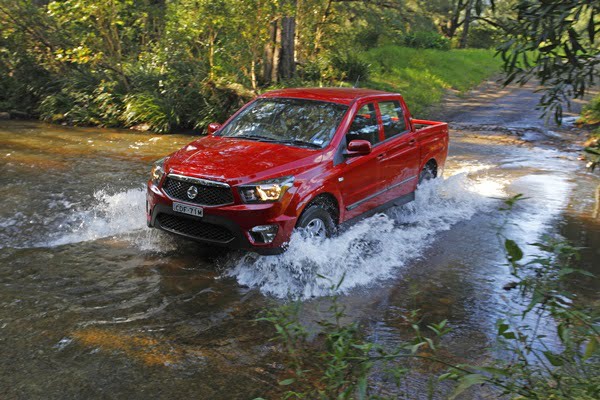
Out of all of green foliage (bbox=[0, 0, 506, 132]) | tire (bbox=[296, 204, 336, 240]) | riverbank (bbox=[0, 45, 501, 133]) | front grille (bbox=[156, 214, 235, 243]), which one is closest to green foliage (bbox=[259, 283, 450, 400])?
tire (bbox=[296, 204, 336, 240])

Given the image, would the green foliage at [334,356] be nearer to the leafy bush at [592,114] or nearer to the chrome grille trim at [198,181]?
the chrome grille trim at [198,181]

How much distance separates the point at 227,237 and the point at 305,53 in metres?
16.1

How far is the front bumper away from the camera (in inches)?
231

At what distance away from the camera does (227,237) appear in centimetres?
597

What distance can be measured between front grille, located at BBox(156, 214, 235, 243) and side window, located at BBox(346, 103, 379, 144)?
1935mm

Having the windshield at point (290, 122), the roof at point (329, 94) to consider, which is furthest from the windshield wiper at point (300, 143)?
the roof at point (329, 94)

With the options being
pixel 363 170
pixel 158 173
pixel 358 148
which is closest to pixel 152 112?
pixel 158 173

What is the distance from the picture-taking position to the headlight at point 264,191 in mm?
5902

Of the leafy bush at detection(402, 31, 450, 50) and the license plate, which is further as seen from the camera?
the leafy bush at detection(402, 31, 450, 50)

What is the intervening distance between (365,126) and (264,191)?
205 centimetres

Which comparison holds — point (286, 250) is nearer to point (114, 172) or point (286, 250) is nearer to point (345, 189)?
point (345, 189)

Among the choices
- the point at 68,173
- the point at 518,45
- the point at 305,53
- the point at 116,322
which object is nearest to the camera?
the point at 518,45

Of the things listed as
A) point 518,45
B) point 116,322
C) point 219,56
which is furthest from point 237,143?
point 219,56

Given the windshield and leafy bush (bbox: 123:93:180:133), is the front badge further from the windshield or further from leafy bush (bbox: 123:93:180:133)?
leafy bush (bbox: 123:93:180:133)
